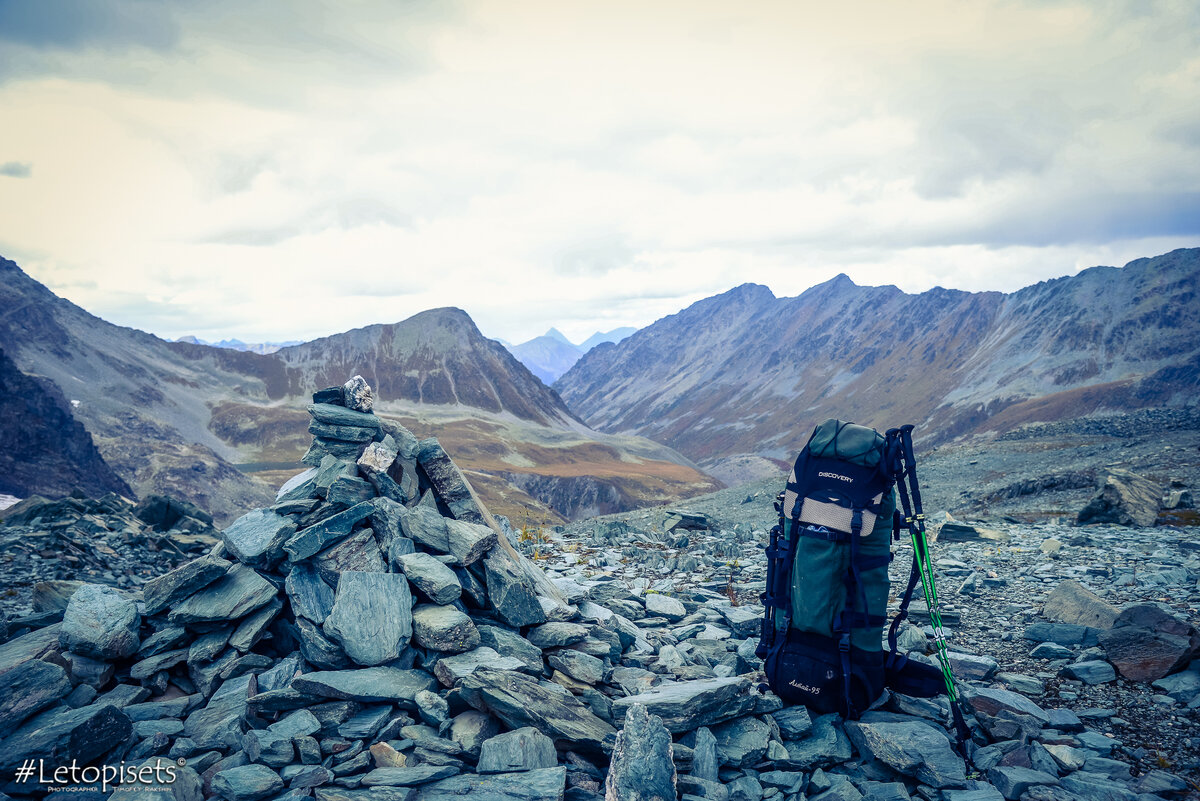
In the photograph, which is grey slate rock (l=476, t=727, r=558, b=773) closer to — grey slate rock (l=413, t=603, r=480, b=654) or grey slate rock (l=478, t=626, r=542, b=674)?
grey slate rock (l=478, t=626, r=542, b=674)

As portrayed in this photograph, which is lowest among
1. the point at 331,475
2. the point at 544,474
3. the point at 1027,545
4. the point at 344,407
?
the point at 544,474

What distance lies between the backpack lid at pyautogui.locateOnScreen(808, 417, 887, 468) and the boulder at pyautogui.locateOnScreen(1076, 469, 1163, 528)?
1369 cm

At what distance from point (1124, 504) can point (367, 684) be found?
18267 millimetres

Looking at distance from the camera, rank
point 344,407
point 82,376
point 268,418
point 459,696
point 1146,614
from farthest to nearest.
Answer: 1. point 268,418
2. point 82,376
3. point 344,407
4. point 1146,614
5. point 459,696

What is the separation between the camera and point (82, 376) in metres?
113

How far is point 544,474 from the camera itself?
94562 millimetres

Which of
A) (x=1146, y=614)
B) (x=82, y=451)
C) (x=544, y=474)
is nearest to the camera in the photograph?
(x=1146, y=614)

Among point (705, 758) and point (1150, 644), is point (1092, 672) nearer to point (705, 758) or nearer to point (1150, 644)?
point (1150, 644)

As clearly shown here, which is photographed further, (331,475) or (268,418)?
(268,418)

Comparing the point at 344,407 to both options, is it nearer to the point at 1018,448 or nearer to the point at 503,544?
the point at 503,544

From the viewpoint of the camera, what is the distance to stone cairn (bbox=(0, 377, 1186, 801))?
504 centimetres

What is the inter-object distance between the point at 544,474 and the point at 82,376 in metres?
94.2

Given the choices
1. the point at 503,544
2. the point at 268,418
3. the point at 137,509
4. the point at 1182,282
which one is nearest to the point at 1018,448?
the point at 503,544

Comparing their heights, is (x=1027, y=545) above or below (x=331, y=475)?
below
